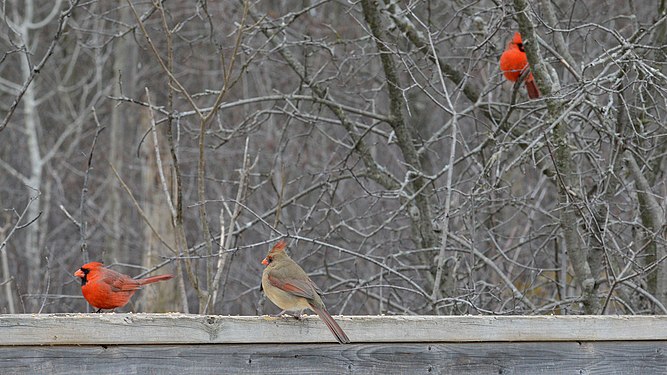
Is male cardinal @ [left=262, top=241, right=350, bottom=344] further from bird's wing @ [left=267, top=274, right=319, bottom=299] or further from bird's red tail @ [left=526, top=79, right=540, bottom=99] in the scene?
bird's red tail @ [left=526, top=79, right=540, bottom=99]

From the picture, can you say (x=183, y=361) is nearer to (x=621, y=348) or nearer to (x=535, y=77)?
(x=621, y=348)

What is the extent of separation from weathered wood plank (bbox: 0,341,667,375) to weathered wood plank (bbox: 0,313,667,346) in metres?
0.02

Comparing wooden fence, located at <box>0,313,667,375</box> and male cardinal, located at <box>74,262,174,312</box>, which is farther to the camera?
male cardinal, located at <box>74,262,174,312</box>

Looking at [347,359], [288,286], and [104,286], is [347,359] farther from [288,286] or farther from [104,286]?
[104,286]

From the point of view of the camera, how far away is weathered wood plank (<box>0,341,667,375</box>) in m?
2.69

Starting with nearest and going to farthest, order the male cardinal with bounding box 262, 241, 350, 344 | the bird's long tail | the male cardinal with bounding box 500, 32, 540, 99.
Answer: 1. the bird's long tail
2. the male cardinal with bounding box 262, 241, 350, 344
3. the male cardinal with bounding box 500, 32, 540, 99

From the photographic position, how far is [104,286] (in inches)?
179

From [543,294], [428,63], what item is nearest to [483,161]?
[428,63]

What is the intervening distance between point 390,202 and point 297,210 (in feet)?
3.39

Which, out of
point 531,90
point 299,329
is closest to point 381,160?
point 531,90

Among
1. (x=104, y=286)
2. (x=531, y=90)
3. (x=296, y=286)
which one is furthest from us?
(x=531, y=90)

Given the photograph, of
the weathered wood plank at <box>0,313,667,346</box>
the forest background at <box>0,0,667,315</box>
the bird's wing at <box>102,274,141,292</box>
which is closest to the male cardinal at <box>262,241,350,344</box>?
the weathered wood plank at <box>0,313,667,346</box>

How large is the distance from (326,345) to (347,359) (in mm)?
76

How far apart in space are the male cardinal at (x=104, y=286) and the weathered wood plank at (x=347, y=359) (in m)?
1.72
